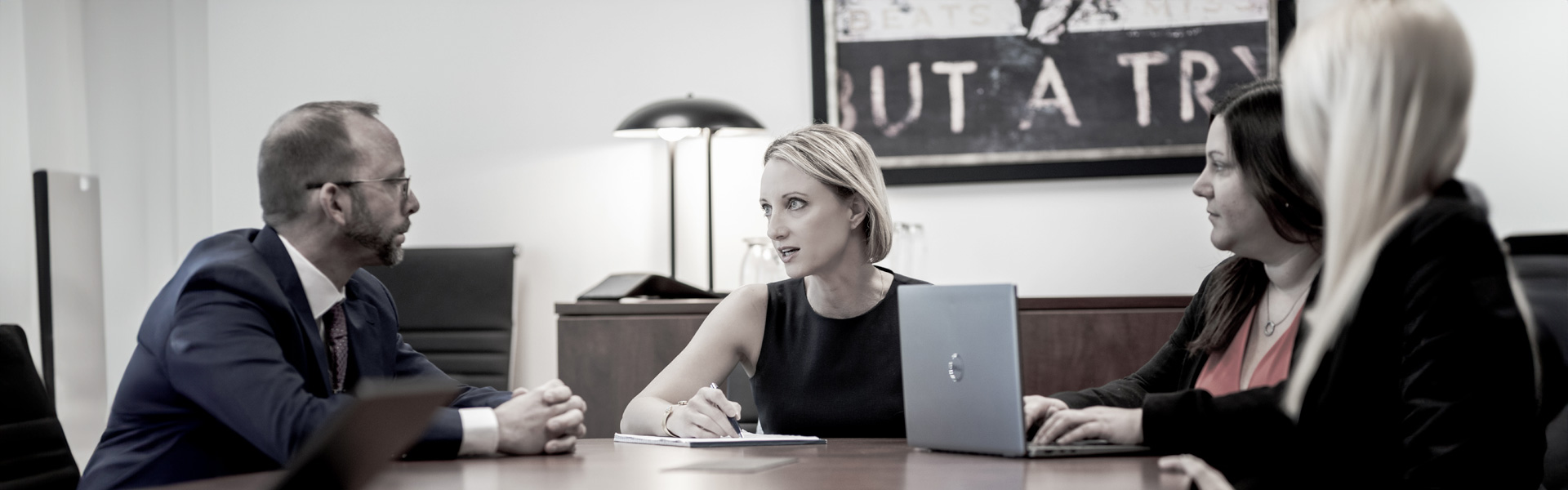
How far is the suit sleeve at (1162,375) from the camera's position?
1.74 metres

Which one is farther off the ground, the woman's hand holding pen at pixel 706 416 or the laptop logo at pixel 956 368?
the laptop logo at pixel 956 368

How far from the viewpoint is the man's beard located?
170cm

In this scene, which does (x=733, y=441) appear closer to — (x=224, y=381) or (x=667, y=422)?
(x=667, y=422)

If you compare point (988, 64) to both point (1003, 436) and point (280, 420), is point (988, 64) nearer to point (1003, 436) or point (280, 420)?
point (1003, 436)

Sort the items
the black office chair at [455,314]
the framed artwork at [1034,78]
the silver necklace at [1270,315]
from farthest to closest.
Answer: the black office chair at [455,314]
the framed artwork at [1034,78]
the silver necklace at [1270,315]

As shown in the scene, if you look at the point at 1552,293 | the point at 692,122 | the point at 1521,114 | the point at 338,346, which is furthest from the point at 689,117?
the point at 1521,114

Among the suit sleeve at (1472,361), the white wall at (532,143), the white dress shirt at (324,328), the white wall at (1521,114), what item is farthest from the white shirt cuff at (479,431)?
the white wall at (1521,114)

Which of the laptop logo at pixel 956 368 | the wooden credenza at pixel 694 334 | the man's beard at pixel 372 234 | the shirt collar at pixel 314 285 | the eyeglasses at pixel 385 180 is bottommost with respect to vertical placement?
the wooden credenza at pixel 694 334

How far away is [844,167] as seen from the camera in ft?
6.97

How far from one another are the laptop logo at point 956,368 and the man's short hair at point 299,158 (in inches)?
36.4

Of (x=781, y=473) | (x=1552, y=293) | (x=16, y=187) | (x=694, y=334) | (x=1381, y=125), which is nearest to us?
(x=1381, y=125)

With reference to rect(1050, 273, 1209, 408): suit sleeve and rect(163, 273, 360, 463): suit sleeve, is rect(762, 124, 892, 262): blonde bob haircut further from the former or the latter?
rect(163, 273, 360, 463): suit sleeve

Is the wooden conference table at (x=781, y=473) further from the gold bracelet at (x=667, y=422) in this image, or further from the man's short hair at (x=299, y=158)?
the man's short hair at (x=299, y=158)

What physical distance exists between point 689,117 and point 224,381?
212 centimetres
